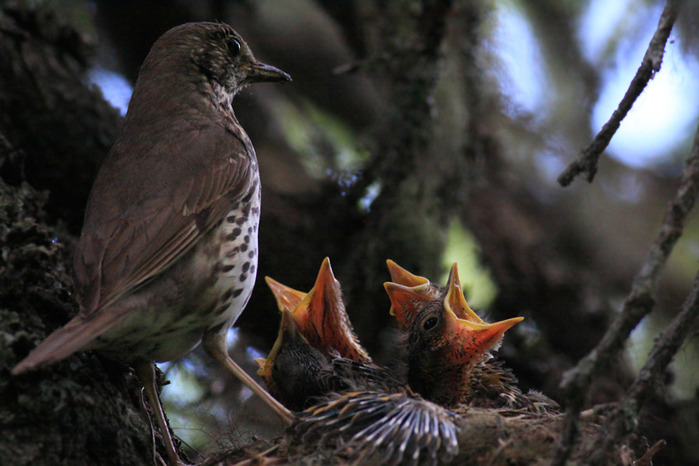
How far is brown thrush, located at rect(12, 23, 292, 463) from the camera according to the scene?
2.91m

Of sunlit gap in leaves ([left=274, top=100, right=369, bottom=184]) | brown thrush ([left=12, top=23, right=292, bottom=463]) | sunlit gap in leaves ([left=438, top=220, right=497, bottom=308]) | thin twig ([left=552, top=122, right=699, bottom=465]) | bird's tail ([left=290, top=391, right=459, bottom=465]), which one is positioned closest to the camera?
thin twig ([left=552, top=122, right=699, bottom=465])

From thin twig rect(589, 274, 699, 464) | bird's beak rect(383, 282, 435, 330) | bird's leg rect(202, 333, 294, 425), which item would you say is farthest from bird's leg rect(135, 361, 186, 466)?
thin twig rect(589, 274, 699, 464)

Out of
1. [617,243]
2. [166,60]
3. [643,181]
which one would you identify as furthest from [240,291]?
[643,181]

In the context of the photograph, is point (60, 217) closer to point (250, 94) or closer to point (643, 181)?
point (250, 94)

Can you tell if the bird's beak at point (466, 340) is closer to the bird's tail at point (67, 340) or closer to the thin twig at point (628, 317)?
the thin twig at point (628, 317)

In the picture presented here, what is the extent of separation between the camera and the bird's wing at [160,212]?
2922mm

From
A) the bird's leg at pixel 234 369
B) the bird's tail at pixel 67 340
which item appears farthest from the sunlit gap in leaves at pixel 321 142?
the bird's tail at pixel 67 340

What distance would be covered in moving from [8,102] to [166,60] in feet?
3.11

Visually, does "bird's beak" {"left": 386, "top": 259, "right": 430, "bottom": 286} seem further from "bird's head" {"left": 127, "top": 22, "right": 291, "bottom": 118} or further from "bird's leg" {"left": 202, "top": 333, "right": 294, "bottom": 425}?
"bird's head" {"left": 127, "top": 22, "right": 291, "bottom": 118}

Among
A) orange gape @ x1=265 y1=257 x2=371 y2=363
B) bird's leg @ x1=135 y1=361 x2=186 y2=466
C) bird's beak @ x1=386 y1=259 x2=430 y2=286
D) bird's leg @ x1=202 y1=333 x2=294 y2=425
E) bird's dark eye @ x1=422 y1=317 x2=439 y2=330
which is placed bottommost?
bird's leg @ x1=135 y1=361 x2=186 y2=466

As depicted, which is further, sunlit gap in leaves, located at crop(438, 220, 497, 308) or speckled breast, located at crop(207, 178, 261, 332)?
sunlit gap in leaves, located at crop(438, 220, 497, 308)

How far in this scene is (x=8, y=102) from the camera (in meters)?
4.18

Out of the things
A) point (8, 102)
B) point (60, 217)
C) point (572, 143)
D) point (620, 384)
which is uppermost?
point (572, 143)

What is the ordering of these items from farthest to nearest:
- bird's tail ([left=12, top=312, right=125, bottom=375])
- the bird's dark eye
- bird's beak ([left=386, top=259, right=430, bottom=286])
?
1. bird's beak ([left=386, top=259, right=430, bottom=286])
2. the bird's dark eye
3. bird's tail ([left=12, top=312, right=125, bottom=375])
